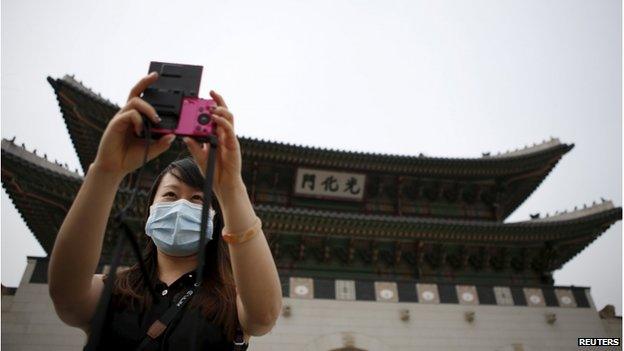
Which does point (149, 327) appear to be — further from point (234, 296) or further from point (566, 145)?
point (566, 145)

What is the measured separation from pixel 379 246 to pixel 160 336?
951 centimetres

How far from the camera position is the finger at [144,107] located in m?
1.18

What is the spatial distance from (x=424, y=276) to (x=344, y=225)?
260cm

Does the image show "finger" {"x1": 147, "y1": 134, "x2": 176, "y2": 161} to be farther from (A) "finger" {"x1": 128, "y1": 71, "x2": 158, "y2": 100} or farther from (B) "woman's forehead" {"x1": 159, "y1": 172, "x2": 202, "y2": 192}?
(B) "woman's forehead" {"x1": 159, "y1": 172, "x2": 202, "y2": 192}

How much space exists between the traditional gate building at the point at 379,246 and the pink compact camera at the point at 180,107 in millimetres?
7831

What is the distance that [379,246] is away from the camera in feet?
34.8

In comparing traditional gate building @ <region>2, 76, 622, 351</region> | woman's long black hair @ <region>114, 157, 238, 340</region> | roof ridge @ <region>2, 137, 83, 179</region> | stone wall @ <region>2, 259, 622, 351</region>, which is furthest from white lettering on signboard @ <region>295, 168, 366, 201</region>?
woman's long black hair @ <region>114, 157, 238, 340</region>

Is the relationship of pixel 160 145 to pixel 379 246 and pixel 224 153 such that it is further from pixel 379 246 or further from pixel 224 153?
→ pixel 379 246

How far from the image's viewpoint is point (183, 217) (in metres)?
1.79

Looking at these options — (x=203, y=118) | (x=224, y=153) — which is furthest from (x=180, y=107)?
(x=224, y=153)

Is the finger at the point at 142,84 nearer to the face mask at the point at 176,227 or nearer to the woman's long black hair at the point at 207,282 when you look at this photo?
the woman's long black hair at the point at 207,282

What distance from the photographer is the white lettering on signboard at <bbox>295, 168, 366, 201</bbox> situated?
1198 cm

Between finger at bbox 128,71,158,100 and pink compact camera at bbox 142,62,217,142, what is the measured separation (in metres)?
0.02

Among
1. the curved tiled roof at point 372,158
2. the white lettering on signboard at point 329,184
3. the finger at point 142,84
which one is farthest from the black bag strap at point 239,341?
the white lettering on signboard at point 329,184
